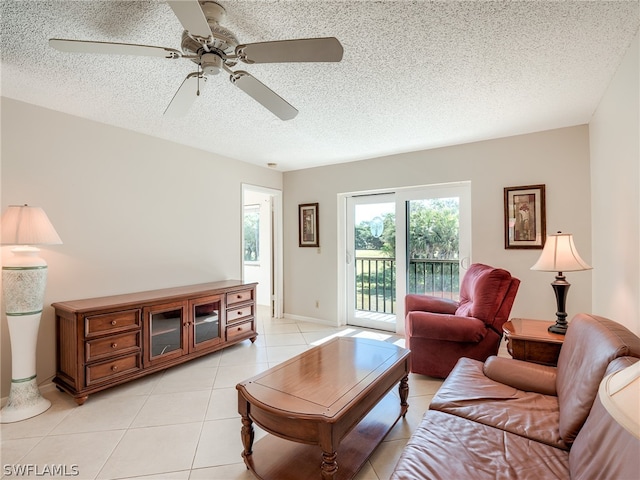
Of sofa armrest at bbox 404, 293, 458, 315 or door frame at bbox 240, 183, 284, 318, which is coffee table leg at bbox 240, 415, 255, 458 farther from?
door frame at bbox 240, 183, 284, 318

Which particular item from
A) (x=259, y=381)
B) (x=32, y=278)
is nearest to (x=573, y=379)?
(x=259, y=381)

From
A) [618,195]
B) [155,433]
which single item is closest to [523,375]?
[618,195]

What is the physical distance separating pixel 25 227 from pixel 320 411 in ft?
7.81

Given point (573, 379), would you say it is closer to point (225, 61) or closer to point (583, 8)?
point (583, 8)

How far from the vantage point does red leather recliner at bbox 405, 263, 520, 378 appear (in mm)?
2619

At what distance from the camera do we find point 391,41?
5.91 feet

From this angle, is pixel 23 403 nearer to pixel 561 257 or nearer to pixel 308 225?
pixel 308 225

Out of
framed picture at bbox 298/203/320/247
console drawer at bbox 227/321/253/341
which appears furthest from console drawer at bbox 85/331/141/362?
framed picture at bbox 298/203/320/247

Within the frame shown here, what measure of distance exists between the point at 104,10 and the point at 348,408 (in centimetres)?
224

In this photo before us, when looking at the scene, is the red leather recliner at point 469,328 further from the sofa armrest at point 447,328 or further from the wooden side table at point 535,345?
the wooden side table at point 535,345

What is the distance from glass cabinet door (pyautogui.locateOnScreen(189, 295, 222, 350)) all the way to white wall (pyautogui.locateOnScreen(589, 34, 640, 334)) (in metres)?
3.37

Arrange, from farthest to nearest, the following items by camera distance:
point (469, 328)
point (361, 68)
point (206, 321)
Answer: point (206, 321)
point (469, 328)
point (361, 68)

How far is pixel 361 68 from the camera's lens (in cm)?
207

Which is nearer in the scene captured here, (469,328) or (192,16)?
(192,16)
